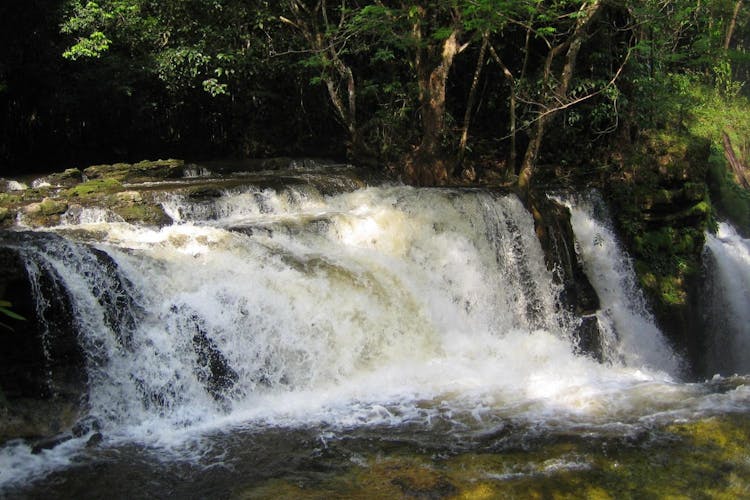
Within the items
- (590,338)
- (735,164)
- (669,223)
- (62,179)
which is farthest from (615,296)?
(735,164)

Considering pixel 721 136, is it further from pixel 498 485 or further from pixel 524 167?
pixel 498 485

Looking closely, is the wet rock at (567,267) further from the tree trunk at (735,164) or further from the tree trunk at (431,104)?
the tree trunk at (735,164)

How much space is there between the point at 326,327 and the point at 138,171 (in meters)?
4.92

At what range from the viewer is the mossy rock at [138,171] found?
29.7ft

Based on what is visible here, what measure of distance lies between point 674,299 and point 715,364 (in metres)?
1.35

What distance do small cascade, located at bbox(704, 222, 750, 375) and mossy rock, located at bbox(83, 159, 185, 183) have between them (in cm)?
865

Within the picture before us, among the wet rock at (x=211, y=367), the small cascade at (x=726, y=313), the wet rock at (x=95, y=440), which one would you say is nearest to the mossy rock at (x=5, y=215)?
the wet rock at (x=211, y=367)

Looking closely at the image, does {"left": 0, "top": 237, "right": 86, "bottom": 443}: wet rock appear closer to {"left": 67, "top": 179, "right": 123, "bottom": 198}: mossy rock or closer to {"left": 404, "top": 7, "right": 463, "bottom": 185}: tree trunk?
{"left": 67, "top": 179, "right": 123, "bottom": 198}: mossy rock

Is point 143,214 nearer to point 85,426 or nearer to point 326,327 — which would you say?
point 326,327

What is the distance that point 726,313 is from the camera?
10.1m

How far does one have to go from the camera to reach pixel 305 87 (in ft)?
41.5

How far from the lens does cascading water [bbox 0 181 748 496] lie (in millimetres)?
4812

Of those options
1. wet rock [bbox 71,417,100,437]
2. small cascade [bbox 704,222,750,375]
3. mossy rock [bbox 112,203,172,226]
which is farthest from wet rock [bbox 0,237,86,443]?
small cascade [bbox 704,222,750,375]

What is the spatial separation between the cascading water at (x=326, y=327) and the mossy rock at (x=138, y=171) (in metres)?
2.09
